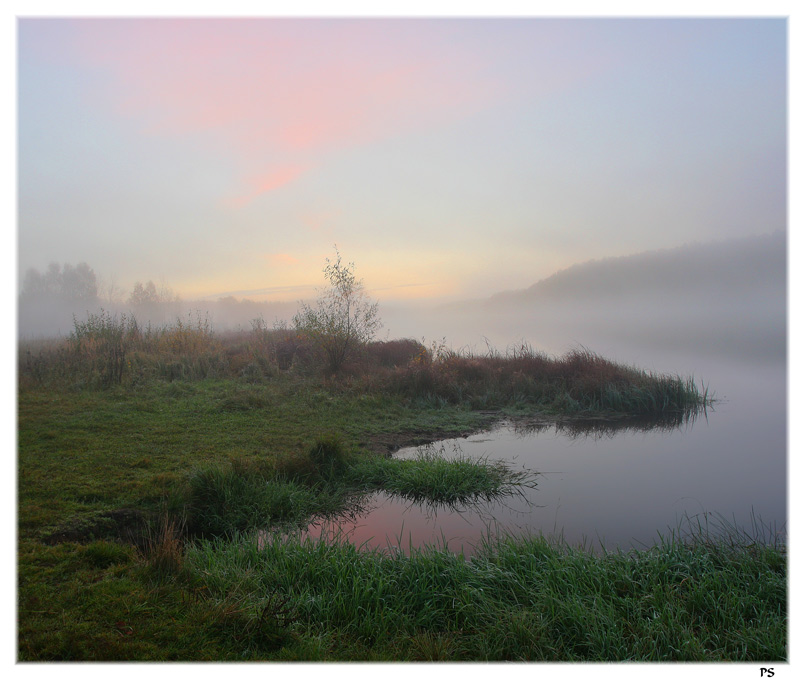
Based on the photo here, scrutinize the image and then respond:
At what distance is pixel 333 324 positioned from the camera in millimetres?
14930

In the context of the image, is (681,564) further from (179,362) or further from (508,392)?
(179,362)

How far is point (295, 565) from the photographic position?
13.6 ft

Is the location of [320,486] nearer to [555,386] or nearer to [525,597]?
[525,597]

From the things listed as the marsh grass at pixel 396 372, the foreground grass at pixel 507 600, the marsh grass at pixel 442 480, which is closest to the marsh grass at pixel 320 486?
the marsh grass at pixel 442 480

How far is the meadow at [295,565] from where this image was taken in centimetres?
317

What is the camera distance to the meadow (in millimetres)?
3170

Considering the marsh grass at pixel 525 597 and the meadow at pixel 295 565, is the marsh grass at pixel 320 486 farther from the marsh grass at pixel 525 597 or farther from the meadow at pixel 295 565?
the marsh grass at pixel 525 597

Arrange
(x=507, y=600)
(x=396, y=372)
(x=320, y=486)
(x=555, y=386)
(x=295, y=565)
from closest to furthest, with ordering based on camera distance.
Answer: (x=507, y=600)
(x=295, y=565)
(x=320, y=486)
(x=555, y=386)
(x=396, y=372)

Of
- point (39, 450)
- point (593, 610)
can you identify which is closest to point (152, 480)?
point (39, 450)

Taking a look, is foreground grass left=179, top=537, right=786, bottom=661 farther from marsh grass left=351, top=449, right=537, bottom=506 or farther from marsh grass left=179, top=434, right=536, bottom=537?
marsh grass left=351, top=449, right=537, bottom=506

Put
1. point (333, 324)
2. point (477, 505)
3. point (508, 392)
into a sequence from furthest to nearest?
point (333, 324) → point (508, 392) → point (477, 505)

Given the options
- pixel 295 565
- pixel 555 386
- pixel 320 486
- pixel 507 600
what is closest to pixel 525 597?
pixel 507 600

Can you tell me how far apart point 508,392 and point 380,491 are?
7.33 metres

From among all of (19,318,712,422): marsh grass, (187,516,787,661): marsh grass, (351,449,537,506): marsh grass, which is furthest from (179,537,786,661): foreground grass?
(19,318,712,422): marsh grass
